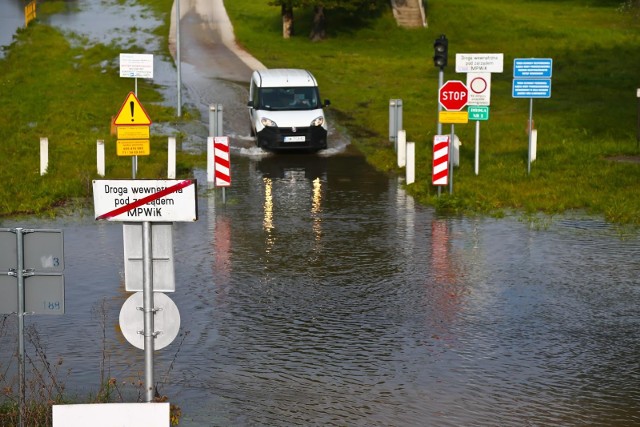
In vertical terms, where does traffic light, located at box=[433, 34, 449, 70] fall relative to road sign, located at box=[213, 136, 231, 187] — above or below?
above

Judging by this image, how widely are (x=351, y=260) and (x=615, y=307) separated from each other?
4.22m

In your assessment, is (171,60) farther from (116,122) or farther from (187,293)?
(187,293)

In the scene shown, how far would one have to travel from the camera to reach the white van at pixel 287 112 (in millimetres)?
28828

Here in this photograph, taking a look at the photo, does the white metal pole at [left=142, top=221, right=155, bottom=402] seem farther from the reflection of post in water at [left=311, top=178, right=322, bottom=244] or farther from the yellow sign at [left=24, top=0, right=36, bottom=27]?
the yellow sign at [left=24, top=0, right=36, bottom=27]

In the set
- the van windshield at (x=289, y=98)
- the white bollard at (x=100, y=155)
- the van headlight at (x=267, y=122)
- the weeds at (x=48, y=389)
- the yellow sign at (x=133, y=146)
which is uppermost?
the van windshield at (x=289, y=98)

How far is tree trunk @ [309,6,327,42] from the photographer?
183ft

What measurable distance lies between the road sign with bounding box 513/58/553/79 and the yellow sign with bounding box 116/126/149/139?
7.65 m

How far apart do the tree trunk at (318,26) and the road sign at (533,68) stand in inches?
1309

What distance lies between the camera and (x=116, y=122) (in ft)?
67.6

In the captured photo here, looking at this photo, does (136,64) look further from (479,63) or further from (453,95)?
(453,95)

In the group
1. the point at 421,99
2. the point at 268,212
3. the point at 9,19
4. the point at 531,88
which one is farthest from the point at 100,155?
the point at 9,19

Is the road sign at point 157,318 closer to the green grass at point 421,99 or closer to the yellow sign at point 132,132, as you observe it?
the green grass at point 421,99

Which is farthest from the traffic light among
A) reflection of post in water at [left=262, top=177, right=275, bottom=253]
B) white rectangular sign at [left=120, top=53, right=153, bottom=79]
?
white rectangular sign at [left=120, top=53, right=153, bottom=79]

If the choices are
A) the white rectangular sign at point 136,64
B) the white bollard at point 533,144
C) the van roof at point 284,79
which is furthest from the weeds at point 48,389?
the van roof at point 284,79
